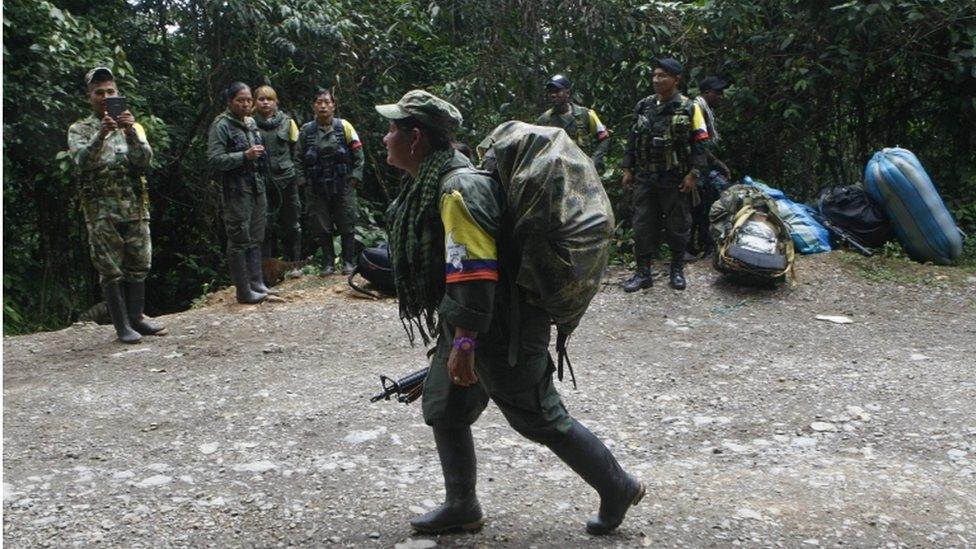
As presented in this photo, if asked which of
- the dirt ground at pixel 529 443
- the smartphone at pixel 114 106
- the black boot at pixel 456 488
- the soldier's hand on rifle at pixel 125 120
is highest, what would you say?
the smartphone at pixel 114 106

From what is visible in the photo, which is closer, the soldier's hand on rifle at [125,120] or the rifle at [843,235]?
the soldier's hand on rifle at [125,120]

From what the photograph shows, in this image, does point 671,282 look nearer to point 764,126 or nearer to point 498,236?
point 764,126

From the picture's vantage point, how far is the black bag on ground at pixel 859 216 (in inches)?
338

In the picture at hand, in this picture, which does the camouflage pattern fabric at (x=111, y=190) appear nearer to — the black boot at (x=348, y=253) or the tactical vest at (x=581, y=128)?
the black boot at (x=348, y=253)

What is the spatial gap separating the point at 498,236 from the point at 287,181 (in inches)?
231

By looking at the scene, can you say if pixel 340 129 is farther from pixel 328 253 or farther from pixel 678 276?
pixel 678 276

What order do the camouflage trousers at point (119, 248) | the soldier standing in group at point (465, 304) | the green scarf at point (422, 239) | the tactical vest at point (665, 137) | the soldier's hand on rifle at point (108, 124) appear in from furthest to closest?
the tactical vest at point (665, 137), the camouflage trousers at point (119, 248), the soldier's hand on rifle at point (108, 124), the green scarf at point (422, 239), the soldier standing in group at point (465, 304)

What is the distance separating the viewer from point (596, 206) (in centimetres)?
297

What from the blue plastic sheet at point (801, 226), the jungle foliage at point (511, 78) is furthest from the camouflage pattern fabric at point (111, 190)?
the blue plastic sheet at point (801, 226)

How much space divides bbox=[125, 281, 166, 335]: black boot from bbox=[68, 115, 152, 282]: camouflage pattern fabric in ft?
0.61

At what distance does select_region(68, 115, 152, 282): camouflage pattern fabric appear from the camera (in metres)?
6.16

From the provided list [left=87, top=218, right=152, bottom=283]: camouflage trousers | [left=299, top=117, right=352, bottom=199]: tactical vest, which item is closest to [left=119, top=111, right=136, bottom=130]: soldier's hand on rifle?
[left=87, top=218, right=152, bottom=283]: camouflage trousers

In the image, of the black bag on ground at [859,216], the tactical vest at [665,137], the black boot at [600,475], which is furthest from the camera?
the black bag on ground at [859,216]

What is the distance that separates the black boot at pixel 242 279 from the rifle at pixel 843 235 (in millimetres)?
5338
